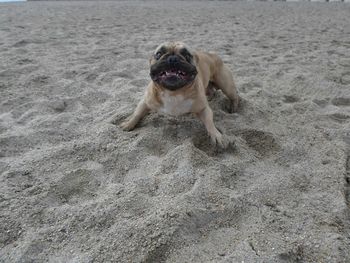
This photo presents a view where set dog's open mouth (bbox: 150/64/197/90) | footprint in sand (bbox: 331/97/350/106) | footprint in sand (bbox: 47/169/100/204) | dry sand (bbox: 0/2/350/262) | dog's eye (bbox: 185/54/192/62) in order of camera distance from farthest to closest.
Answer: footprint in sand (bbox: 331/97/350/106)
dog's eye (bbox: 185/54/192/62)
dog's open mouth (bbox: 150/64/197/90)
footprint in sand (bbox: 47/169/100/204)
dry sand (bbox: 0/2/350/262)

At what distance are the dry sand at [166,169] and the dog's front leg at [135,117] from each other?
6 centimetres

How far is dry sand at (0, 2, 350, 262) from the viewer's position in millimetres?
1830

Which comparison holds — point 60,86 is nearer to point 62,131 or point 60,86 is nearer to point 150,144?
point 62,131

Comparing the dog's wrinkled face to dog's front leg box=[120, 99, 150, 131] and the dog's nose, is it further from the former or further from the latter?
dog's front leg box=[120, 99, 150, 131]

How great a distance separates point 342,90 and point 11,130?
2956mm

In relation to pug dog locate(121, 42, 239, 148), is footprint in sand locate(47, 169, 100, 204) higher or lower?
lower

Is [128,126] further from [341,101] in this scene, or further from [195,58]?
[341,101]

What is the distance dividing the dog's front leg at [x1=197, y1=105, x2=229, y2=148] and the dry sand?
0.25 feet

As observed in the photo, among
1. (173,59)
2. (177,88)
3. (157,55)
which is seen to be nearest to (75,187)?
(177,88)

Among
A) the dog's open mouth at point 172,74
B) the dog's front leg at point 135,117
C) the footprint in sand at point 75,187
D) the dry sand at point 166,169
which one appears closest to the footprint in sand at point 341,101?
the dry sand at point 166,169

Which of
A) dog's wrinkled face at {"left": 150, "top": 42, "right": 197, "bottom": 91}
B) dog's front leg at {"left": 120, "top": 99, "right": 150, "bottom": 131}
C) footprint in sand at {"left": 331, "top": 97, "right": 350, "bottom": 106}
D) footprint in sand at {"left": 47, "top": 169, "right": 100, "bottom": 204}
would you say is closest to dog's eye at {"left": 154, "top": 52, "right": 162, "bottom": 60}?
dog's wrinkled face at {"left": 150, "top": 42, "right": 197, "bottom": 91}

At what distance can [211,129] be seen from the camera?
2.82m

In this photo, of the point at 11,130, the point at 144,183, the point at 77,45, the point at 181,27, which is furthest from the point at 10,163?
the point at 181,27

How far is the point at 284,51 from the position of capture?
558 centimetres
